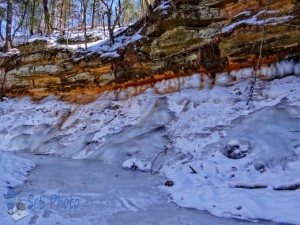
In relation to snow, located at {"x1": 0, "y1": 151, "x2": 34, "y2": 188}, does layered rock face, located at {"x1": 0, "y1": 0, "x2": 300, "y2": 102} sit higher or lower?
higher

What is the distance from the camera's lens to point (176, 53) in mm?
12188

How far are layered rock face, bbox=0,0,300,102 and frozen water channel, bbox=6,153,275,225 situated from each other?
4.97 meters

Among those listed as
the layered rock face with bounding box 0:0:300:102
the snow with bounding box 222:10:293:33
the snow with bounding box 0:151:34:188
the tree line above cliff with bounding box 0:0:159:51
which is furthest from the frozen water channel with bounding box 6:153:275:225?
the tree line above cliff with bounding box 0:0:159:51

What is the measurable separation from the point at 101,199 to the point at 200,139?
3911 mm

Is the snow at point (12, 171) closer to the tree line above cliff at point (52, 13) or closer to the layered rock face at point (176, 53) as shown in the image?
the layered rock face at point (176, 53)

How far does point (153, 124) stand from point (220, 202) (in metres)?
5.21

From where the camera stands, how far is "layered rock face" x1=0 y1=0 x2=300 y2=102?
32.6 ft

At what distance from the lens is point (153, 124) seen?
33.2 feet

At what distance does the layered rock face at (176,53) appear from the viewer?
992cm

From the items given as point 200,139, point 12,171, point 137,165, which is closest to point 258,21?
point 200,139

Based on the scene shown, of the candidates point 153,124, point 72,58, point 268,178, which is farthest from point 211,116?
point 72,58

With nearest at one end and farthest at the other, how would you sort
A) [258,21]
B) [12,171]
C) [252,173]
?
[252,173]
[12,171]
[258,21]

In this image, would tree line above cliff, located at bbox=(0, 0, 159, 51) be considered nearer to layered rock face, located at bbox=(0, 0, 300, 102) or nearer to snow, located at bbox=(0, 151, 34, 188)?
layered rock face, located at bbox=(0, 0, 300, 102)

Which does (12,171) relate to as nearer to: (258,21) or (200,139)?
(200,139)
